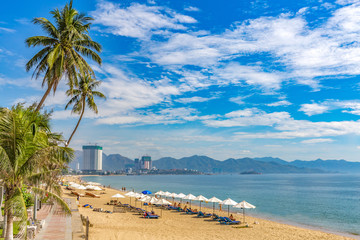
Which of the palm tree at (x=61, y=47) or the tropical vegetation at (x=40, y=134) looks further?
the palm tree at (x=61, y=47)

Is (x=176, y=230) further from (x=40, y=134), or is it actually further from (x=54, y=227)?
(x=40, y=134)

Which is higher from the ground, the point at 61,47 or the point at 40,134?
the point at 61,47

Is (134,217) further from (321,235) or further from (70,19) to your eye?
(70,19)

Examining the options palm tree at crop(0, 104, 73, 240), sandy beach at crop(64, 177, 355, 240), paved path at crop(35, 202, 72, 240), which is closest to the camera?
palm tree at crop(0, 104, 73, 240)

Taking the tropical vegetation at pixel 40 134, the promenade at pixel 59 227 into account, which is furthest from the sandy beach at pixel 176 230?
the tropical vegetation at pixel 40 134

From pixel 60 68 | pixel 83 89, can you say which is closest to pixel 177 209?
pixel 83 89

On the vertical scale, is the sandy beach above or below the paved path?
below

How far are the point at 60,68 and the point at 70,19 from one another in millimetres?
3114

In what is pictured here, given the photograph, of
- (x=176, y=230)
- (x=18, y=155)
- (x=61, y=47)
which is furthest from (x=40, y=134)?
(x=176, y=230)

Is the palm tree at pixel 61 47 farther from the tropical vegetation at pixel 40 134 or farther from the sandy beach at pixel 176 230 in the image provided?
the sandy beach at pixel 176 230

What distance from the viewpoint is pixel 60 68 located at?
603 inches

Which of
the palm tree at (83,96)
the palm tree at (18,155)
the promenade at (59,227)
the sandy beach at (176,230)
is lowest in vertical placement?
the sandy beach at (176,230)

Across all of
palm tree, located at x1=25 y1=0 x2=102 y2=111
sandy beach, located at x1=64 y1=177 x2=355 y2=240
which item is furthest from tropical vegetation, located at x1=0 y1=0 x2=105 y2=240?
sandy beach, located at x1=64 y1=177 x2=355 y2=240

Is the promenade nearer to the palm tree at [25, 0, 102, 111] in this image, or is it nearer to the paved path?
the paved path
